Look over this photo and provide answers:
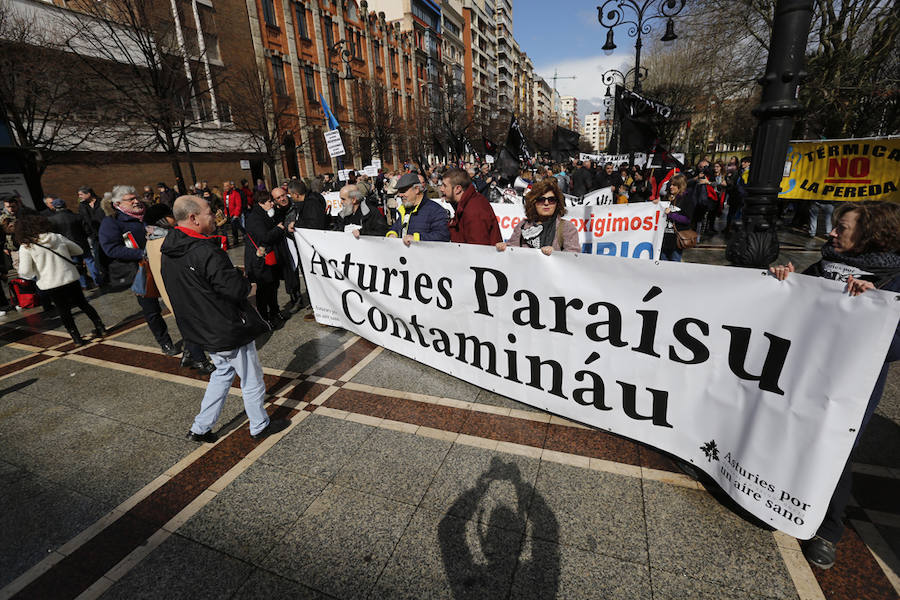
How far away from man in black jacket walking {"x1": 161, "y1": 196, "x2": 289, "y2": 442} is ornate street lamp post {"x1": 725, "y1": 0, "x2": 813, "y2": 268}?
3672 mm

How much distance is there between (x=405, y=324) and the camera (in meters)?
4.36

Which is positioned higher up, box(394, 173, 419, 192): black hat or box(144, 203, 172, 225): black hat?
box(394, 173, 419, 192): black hat

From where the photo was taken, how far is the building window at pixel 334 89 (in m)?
33.1

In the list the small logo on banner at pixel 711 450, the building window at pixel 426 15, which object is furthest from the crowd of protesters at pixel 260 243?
the building window at pixel 426 15

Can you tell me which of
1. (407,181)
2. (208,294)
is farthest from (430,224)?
(208,294)

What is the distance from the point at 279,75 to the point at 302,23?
5.11 metres

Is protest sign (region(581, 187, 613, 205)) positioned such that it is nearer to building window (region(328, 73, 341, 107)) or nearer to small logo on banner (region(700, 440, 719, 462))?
small logo on banner (region(700, 440, 719, 462))

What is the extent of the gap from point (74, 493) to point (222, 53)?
28.3m

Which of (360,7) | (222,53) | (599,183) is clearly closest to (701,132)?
(360,7)

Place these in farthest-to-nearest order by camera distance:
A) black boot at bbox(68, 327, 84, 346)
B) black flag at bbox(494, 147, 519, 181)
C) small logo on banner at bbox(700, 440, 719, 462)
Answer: black flag at bbox(494, 147, 519, 181)
black boot at bbox(68, 327, 84, 346)
small logo on banner at bbox(700, 440, 719, 462)

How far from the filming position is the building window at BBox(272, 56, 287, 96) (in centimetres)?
2859

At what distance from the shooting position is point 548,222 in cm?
375

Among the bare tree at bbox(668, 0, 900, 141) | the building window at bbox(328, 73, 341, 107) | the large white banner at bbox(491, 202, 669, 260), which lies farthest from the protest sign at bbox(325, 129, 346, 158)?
the building window at bbox(328, 73, 341, 107)

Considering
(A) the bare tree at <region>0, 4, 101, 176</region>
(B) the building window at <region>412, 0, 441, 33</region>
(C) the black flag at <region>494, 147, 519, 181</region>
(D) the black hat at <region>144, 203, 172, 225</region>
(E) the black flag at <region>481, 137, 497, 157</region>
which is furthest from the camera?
(B) the building window at <region>412, 0, 441, 33</region>
